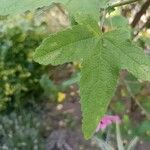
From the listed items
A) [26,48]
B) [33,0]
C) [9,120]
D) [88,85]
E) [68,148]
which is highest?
[33,0]

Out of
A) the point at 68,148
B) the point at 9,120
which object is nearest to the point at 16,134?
the point at 9,120

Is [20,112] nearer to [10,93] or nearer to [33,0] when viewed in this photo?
[10,93]

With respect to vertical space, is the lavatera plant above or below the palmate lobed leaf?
below

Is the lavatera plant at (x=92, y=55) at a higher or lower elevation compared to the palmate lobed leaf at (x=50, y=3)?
lower

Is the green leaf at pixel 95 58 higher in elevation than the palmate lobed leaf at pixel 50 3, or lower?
lower

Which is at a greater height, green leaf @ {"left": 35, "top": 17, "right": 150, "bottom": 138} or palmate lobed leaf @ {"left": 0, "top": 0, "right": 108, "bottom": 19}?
palmate lobed leaf @ {"left": 0, "top": 0, "right": 108, "bottom": 19}

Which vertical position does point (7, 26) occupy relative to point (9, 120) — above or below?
above
